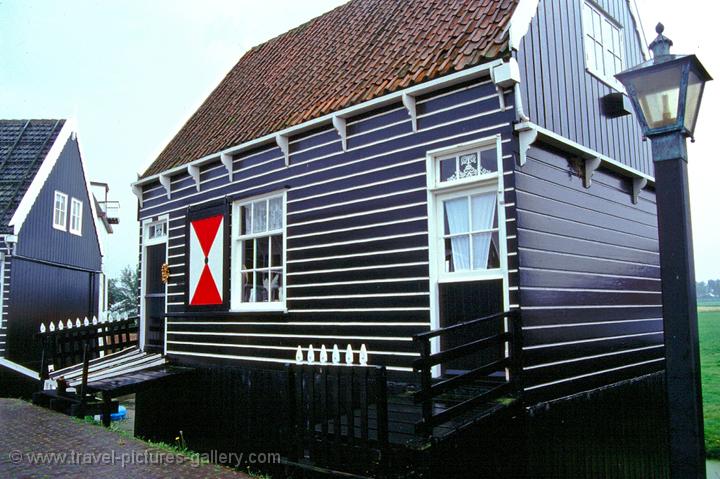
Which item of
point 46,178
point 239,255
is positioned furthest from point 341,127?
point 46,178

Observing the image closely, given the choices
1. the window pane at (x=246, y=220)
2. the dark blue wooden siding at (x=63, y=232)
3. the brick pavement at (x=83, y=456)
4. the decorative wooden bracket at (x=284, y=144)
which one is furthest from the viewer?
the dark blue wooden siding at (x=63, y=232)

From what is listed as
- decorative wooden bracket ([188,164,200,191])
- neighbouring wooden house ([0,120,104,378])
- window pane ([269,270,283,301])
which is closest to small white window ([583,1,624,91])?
window pane ([269,270,283,301])

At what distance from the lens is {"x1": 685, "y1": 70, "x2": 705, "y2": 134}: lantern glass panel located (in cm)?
403

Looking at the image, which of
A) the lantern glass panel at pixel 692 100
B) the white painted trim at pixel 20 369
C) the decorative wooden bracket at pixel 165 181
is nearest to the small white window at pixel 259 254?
the decorative wooden bracket at pixel 165 181

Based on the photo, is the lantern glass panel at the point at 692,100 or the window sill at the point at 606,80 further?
the window sill at the point at 606,80

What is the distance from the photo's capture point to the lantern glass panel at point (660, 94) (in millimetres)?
4023

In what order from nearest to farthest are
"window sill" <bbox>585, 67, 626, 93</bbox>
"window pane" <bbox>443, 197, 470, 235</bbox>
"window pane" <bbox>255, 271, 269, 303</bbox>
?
"window pane" <bbox>443, 197, 470, 235</bbox>, "window sill" <bbox>585, 67, 626, 93</bbox>, "window pane" <bbox>255, 271, 269, 303</bbox>

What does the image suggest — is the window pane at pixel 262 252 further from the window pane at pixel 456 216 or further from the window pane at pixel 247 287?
the window pane at pixel 456 216

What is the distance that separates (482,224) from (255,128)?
15.6ft

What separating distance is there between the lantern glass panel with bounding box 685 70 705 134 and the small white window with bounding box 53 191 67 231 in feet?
64.7

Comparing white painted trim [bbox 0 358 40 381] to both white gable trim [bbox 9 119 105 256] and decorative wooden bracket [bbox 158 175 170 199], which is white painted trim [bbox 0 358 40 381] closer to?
white gable trim [bbox 9 119 105 256]

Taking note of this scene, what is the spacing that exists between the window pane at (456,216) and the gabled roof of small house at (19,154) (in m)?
14.1

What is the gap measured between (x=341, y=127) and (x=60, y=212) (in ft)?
51.5

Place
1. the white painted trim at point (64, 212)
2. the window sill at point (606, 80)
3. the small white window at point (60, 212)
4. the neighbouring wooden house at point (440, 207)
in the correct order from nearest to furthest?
the neighbouring wooden house at point (440, 207)
the window sill at point (606, 80)
the white painted trim at point (64, 212)
the small white window at point (60, 212)
